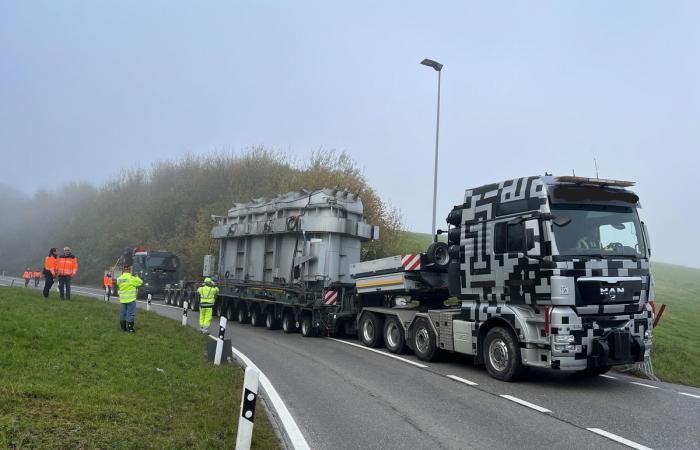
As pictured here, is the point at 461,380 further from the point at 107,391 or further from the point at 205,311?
the point at 205,311

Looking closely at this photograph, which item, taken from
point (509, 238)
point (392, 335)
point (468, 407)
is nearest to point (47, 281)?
point (392, 335)

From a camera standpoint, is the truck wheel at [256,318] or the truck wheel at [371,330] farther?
the truck wheel at [256,318]

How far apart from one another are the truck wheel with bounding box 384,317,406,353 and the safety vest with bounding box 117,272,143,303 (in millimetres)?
5891

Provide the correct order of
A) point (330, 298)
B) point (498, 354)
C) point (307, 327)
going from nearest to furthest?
point (498, 354), point (330, 298), point (307, 327)

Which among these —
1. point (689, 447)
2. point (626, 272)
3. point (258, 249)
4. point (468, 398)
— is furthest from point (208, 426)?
point (258, 249)

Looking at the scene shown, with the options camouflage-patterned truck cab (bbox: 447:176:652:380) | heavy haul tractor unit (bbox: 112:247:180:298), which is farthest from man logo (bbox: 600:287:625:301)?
heavy haul tractor unit (bbox: 112:247:180:298)

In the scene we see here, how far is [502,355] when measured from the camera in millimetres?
9172

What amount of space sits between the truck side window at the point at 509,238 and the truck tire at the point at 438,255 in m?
2.57

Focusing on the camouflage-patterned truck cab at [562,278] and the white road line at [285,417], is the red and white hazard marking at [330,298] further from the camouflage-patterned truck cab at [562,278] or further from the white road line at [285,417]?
the camouflage-patterned truck cab at [562,278]

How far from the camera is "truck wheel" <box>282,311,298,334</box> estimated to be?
17.5 meters

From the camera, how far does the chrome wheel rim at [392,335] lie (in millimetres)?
12656

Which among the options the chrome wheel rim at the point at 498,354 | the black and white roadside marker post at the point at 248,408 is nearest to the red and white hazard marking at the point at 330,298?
the chrome wheel rim at the point at 498,354

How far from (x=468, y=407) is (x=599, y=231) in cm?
370

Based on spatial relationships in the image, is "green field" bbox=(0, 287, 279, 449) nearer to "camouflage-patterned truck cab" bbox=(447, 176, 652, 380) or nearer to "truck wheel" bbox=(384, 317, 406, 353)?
"truck wheel" bbox=(384, 317, 406, 353)
